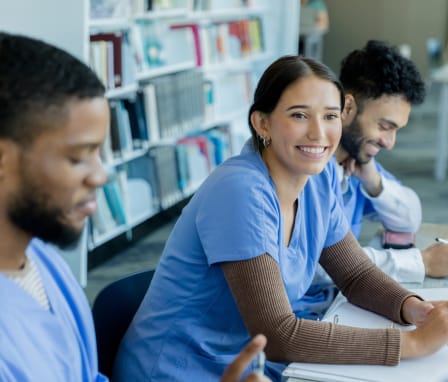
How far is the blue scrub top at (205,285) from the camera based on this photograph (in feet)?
4.41

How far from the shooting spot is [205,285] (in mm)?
1404

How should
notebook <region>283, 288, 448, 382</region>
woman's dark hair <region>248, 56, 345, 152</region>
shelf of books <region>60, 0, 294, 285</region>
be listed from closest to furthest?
notebook <region>283, 288, 448, 382</region> < woman's dark hair <region>248, 56, 345, 152</region> < shelf of books <region>60, 0, 294, 285</region>

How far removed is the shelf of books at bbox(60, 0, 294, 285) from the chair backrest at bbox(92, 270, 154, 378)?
1884 millimetres

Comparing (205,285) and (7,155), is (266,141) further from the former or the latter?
(7,155)

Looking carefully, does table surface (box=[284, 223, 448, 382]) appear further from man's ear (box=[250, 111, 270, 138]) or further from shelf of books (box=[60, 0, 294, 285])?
shelf of books (box=[60, 0, 294, 285])

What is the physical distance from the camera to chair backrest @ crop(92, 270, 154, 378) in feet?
4.77

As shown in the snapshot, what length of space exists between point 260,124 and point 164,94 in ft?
8.98

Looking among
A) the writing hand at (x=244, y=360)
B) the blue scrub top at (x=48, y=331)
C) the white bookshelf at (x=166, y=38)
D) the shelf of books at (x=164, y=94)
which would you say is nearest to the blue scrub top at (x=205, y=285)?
the blue scrub top at (x=48, y=331)

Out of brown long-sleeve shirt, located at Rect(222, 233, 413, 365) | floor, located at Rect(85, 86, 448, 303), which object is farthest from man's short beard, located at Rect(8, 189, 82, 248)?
floor, located at Rect(85, 86, 448, 303)

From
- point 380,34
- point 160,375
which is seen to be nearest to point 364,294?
point 160,375

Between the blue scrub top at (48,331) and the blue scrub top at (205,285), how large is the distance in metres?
0.28

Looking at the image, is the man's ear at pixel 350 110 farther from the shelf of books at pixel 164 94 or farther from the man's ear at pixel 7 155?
the shelf of books at pixel 164 94

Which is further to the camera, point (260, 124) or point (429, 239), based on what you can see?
point (429, 239)

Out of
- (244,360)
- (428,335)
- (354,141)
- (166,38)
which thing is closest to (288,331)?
(428,335)
